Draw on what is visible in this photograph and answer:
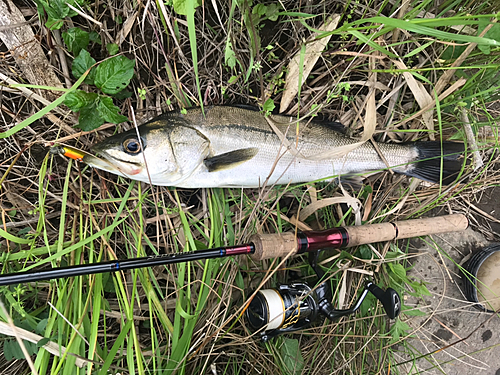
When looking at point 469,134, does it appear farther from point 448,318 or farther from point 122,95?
point 122,95

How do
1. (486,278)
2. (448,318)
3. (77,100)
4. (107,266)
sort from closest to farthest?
(107,266) < (77,100) < (486,278) < (448,318)

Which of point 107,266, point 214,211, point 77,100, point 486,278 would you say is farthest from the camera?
point 486,278

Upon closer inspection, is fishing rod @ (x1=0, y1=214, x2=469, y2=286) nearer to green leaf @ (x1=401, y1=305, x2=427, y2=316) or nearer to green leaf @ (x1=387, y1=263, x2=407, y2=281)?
green leaf @ (x1=387, y1=263, x2=407, y2=281)

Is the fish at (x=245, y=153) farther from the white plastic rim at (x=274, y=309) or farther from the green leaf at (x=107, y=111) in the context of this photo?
the white plastic rim at (x=274, y=309)

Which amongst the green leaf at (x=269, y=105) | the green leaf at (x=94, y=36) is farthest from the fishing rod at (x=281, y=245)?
the green leaf at (x=94, y=36)

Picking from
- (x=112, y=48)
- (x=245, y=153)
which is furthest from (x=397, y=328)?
(x=112, y=48)
